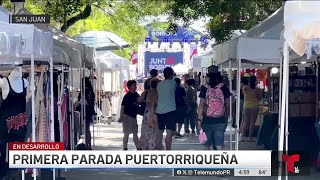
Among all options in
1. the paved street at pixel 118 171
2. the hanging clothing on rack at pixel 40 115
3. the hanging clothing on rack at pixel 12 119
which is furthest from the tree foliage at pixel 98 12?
the hanging clothing on rack at pixel 12 119

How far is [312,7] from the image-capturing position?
7531mm

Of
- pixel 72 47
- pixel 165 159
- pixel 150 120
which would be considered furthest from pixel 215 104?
pixel 165 159

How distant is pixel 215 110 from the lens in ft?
44.3

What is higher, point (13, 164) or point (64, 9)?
point (64, 9)

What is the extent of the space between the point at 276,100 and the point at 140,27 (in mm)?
16174

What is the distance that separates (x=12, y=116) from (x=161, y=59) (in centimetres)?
4004

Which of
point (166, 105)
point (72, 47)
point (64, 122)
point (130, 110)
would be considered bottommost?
point (64, 122)

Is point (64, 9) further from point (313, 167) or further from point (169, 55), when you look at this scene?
point (169, 55)

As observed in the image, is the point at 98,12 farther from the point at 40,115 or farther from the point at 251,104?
the point at 40,115

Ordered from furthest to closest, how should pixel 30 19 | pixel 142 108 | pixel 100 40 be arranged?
1. pixel 100 40
2. pixel 142 108
3. pixel 30 19

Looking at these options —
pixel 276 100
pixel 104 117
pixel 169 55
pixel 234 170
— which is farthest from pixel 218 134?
pixel 169 55

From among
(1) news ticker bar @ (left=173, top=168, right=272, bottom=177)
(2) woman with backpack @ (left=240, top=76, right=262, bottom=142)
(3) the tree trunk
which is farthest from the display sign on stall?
(3) the tree trunk

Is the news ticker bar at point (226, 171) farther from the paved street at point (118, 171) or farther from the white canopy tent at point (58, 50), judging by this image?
the white canopy tent at point (58, 50)

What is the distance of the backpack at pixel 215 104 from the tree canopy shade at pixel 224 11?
3.80 metres
